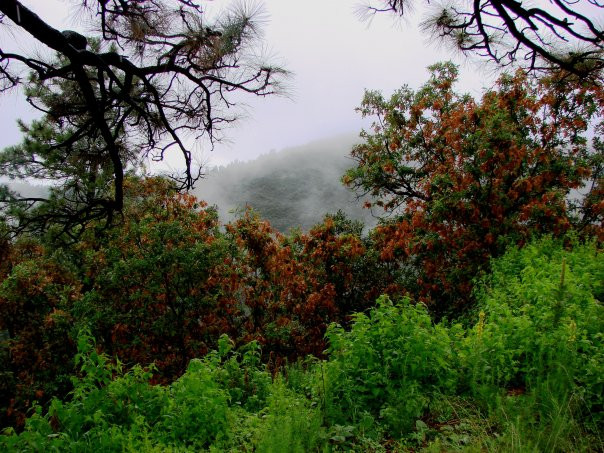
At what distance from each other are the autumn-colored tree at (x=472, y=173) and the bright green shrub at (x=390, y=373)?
14.4 ft

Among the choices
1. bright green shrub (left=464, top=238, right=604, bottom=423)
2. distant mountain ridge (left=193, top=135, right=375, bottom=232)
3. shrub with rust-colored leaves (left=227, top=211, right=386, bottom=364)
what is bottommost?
bright green shrub (left=464, top=238, right=604, bottom=423)

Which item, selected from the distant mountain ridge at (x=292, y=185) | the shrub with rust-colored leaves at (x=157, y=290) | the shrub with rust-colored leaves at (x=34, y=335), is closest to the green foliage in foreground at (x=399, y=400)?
the shrub with rust-colored leaves at (x=157, y=290)

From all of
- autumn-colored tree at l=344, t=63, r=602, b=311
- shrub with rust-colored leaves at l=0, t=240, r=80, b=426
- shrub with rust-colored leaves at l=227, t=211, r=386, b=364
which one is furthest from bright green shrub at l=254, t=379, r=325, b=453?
shrub with rust-colored leaves at l=0, t=240, r=80, b=426

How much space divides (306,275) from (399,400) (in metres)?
7.34

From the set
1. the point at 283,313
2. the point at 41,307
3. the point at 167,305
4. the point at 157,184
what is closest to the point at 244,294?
the point at 283,313

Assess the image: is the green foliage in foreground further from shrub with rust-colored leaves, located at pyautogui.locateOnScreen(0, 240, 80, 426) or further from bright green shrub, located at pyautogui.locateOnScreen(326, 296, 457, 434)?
shrub with rust-colored leaves, located at pyautogui.locateOnScreen(0, 240, 80, 426)

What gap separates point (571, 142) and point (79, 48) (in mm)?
9059

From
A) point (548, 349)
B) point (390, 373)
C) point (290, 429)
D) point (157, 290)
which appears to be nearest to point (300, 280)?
point (157, 290)

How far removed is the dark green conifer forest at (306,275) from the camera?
2.85 m

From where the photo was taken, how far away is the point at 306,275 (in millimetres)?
10281

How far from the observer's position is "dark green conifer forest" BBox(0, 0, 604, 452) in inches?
112

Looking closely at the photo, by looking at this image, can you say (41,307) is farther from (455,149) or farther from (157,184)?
(455,149)

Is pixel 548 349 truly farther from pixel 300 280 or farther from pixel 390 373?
pixel 300 280

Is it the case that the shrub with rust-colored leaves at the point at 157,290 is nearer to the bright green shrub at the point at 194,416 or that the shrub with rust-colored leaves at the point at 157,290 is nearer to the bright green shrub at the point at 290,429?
the bright green shrub at the point at 194,416
